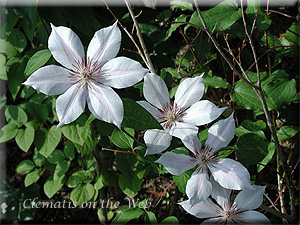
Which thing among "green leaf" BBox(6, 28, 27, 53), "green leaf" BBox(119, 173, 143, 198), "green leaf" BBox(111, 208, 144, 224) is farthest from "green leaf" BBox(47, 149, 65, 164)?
"green leaf" BBox(111, 208, 144, 224)

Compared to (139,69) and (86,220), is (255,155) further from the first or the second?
(86,220)

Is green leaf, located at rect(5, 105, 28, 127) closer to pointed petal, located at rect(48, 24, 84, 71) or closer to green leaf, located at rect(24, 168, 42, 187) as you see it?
green leaf, located at rect(24, 168, 42, 187)

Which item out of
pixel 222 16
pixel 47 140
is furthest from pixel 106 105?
pixel 47 140

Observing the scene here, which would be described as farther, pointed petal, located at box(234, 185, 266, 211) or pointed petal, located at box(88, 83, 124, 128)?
pointed petal, located at box(234, 185, 266, 211)

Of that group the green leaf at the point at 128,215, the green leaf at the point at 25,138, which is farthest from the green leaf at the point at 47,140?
the green leaf at the point at 128,215

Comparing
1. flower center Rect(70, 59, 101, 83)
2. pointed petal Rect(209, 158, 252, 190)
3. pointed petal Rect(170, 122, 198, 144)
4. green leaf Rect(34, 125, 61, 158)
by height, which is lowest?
green leaf Rect(34, 125, 61, 158)

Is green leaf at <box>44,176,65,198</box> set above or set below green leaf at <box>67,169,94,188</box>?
below
